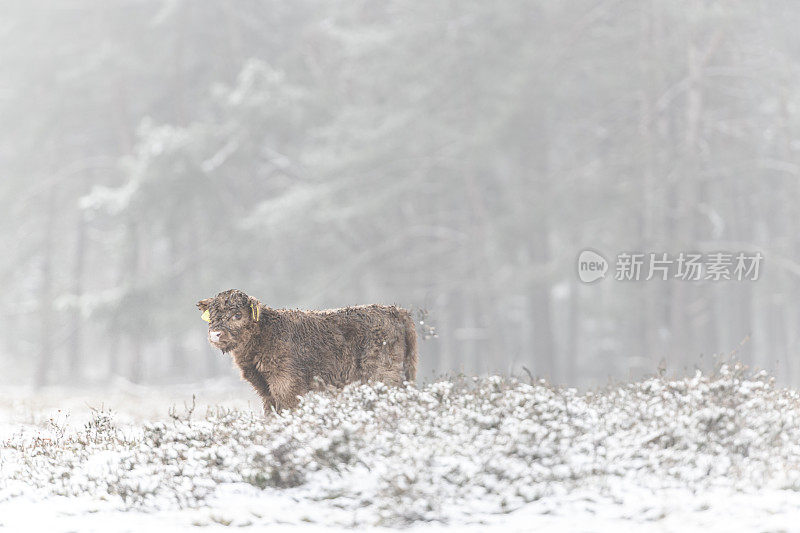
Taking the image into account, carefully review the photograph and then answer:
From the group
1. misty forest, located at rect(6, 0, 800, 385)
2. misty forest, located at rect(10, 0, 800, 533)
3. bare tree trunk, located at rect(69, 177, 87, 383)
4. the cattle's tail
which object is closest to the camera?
the cattle's tail

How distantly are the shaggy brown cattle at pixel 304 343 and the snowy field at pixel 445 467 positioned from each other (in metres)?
0.30

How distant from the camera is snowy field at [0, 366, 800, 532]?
600cm

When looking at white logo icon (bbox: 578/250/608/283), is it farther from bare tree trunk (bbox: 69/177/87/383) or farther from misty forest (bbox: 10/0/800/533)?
bare tree trunk (bbox: 69/177/87/383)

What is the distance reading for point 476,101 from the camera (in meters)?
24.1

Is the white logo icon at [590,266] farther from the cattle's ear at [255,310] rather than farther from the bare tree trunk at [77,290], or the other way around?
the bare tree trunk at [77,290]

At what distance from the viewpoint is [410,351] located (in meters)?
8.56

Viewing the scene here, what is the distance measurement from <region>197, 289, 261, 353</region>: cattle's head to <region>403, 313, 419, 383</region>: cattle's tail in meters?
1.60

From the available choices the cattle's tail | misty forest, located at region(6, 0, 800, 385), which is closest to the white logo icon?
misty forest, located at region(6, 0, 800, 385)

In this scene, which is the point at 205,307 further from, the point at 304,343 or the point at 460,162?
the point at 460,162

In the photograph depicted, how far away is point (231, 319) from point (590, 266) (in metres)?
17.7

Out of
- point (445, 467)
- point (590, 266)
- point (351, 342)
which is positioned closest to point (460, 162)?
point (590, 266)

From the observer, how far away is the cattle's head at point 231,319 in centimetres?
738

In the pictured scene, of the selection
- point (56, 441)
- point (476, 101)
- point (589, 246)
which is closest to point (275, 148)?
point (476, 101)

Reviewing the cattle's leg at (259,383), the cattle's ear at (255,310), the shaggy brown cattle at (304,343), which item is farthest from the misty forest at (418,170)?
the cattle's ear at (255,310)
